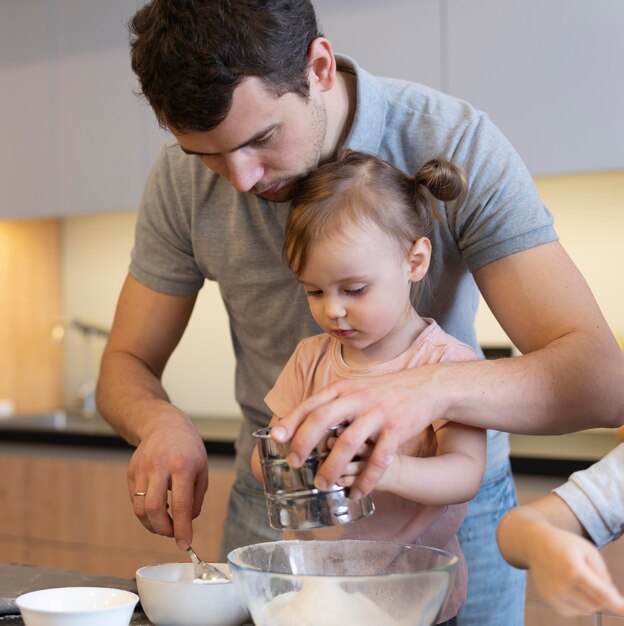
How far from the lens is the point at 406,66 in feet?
9.25

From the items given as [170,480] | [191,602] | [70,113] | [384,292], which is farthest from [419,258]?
[70,113]

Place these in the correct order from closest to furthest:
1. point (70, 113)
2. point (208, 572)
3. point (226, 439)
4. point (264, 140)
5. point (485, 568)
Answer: point (208, 572), point (264, 140), point (485, 568), point (226, 439), point (70, 113)

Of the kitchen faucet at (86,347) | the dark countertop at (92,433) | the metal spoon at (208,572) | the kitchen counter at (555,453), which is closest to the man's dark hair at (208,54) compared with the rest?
the metal spoon at (208,572)

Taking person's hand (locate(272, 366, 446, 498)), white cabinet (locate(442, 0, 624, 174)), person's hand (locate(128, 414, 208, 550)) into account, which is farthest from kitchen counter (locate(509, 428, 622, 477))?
person's hand (locate(272, 366, 446, 498))

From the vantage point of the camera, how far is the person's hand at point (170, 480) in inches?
52.0

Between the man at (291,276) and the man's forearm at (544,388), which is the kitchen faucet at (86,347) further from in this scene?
the man's forearm at (544,388)

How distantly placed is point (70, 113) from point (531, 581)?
6.88 ft

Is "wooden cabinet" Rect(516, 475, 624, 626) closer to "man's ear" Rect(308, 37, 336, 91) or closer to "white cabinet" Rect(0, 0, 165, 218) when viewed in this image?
"man's ear" Rect(308, 37, 336, 91)

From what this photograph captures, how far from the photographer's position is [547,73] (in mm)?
2643

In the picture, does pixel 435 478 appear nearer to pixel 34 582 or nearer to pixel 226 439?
pixel 34 582

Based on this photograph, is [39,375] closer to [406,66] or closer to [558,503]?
[406,66]

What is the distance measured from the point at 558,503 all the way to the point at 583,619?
1373 millimetres

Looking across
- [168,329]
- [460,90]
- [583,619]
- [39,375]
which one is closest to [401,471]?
[168,329]

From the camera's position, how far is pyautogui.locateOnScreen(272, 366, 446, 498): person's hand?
3.29 feet
